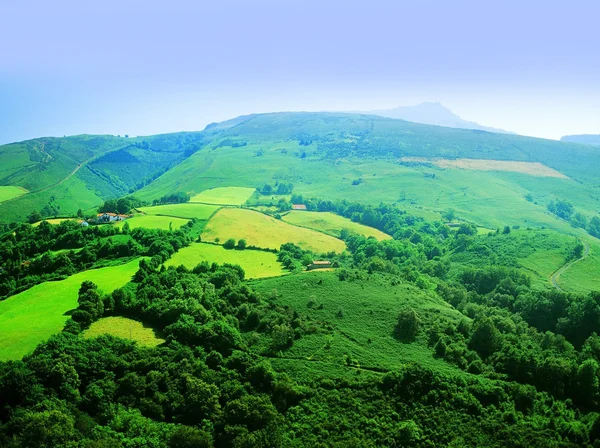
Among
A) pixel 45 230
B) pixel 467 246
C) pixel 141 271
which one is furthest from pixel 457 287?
pixel 45 230

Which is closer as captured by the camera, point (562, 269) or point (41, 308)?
point (41, 308)

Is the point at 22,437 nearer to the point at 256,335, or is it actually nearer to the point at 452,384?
the point at 256,335

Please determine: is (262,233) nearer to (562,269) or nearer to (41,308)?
(41,308)

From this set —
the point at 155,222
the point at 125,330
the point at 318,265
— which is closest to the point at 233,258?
the point at 318,265

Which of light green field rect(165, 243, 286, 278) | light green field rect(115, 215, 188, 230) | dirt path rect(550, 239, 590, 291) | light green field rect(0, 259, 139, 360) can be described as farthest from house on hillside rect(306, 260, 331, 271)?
dirt path rect(550, 239, 590, 291)

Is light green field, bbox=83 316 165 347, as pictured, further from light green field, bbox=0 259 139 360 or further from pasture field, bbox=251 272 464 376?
pasture field, bbox=251 272 464 376
